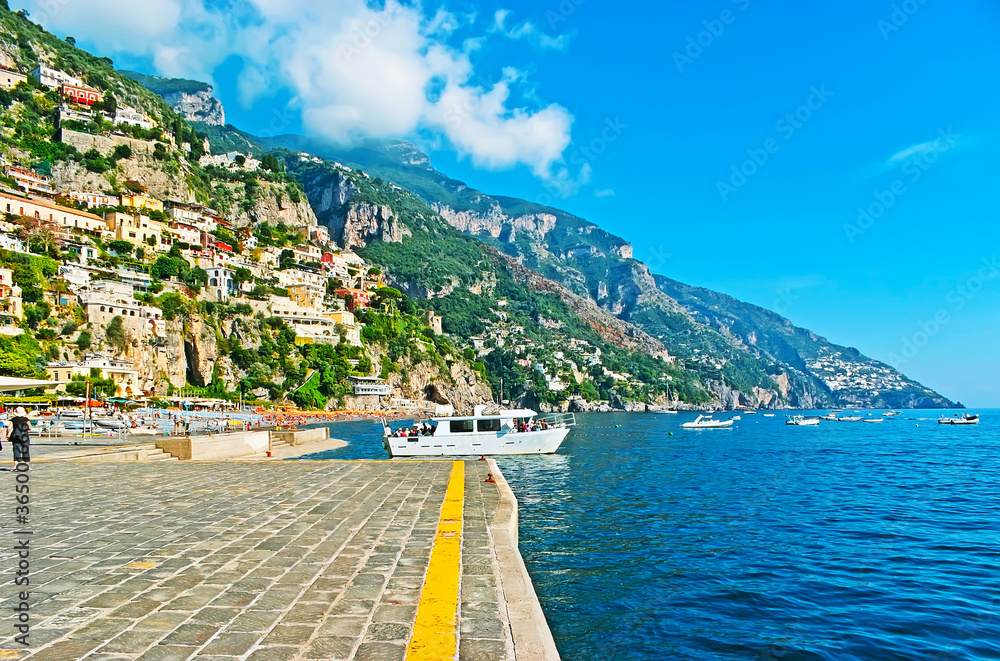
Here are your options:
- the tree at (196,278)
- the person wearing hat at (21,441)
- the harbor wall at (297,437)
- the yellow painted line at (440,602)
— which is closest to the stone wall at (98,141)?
the tree at (196,278)

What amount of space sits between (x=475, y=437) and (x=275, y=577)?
32.3m

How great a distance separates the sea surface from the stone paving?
2.66m

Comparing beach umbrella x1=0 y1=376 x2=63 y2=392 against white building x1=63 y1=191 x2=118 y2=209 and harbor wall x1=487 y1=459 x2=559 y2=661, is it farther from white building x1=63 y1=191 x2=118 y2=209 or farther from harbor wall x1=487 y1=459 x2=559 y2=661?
white building x1=63 y1=191 x2=118 y2=209

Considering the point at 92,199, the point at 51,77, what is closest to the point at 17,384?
the point at 92,199

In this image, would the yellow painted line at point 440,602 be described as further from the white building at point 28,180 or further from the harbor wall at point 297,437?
the white building at point 28,180

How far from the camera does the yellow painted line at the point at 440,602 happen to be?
4055 mm

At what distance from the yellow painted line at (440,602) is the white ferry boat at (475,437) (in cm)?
2876

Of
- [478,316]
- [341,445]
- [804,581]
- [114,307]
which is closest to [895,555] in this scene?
[804,581]

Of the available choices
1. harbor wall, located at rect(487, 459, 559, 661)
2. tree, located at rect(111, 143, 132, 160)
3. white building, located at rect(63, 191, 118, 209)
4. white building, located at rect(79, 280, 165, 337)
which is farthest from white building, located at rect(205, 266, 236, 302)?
harbor wall, located at rect(487, 459, 559, 661)

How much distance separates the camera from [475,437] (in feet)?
124

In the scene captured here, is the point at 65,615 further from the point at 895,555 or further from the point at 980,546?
the point at 980,546

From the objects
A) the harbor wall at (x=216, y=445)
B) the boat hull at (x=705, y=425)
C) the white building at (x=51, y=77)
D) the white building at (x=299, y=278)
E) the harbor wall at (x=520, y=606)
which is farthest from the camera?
the white building at (x=299, y=278)

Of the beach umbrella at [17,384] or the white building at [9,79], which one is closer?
the beach umbrella at [17,384]

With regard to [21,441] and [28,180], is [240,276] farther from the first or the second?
[21,441]
